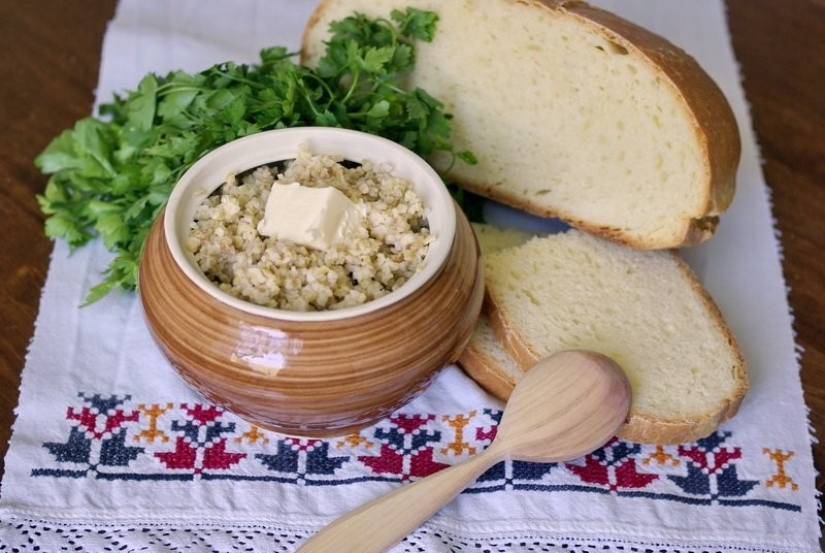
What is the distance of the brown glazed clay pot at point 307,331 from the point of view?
1474 millimetres

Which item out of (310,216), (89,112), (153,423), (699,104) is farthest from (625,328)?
(89,112)

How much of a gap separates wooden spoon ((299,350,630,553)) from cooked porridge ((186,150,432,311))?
34cm

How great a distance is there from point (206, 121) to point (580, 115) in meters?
0.83

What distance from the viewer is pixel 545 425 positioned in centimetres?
170

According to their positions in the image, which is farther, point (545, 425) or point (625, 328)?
point (625, 328)

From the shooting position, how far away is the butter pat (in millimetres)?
1523

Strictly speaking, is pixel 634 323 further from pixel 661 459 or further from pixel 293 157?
pixel 293 157

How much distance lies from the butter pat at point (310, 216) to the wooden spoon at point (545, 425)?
17.5 inches

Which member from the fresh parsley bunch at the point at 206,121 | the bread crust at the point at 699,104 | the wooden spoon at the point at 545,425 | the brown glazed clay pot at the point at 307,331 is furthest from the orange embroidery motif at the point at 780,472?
the fresh parsley bunch at the point at 206,121

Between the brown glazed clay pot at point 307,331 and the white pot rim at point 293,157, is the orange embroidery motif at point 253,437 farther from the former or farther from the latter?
the white pot rim at point 293,157

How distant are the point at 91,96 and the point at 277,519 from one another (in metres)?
1.40

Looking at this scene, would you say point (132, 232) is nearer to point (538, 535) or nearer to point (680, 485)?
point (538, 535)

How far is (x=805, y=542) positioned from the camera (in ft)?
5.51

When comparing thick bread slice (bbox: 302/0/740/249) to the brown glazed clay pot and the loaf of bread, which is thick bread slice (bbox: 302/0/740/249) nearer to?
the loaf of bread
